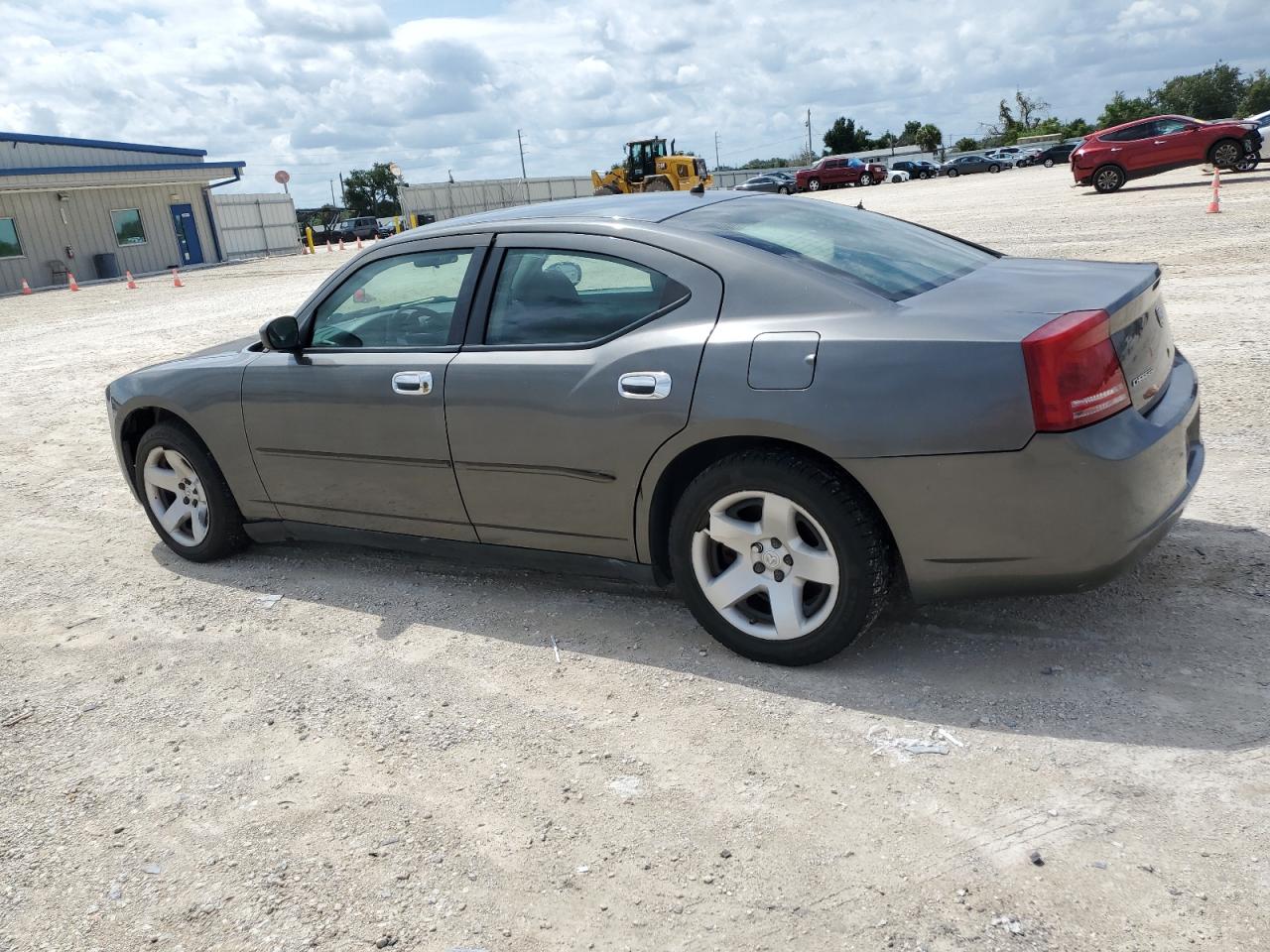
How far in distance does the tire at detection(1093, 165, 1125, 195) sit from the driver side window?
24.3 m

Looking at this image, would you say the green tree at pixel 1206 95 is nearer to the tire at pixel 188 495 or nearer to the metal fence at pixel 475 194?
the metal fence at pixel 475 194

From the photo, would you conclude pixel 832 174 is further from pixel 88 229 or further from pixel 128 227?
pixel 88 229

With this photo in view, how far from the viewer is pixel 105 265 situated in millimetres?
35219

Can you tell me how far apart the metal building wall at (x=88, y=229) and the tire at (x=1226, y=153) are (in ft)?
108

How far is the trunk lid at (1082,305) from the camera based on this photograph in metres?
3.12

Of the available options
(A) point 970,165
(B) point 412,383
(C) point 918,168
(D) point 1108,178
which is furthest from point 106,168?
(A) point 970,165

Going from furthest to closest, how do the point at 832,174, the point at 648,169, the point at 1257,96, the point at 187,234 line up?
the point at 1257,96 → the point at 832,174 → the point at 648,169 → the point at 187,234

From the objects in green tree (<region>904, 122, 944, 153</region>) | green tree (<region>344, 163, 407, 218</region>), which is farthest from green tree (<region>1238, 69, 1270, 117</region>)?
green tree (<region>344, 163, 407, 218</region>)

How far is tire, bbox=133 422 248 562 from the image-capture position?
503 centimetres

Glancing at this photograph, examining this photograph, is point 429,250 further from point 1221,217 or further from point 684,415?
point 1221,217

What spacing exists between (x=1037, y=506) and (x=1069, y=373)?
39cm

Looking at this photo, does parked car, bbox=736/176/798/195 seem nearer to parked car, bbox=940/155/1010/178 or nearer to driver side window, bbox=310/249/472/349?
parked car, bbox=940/155/1010/178

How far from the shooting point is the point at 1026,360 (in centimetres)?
295

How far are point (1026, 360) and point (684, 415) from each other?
1.08 m
